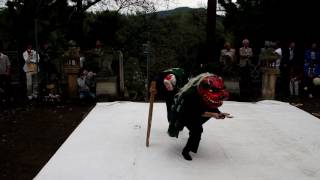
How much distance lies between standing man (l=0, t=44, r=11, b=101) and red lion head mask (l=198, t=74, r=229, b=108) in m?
8.03

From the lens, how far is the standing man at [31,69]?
43.6ft

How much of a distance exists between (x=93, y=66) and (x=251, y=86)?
4.51m

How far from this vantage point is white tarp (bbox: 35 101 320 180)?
6.70 meters

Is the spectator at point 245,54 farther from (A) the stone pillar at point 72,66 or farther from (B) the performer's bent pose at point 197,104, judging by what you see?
(B) the performer's bent pose at point 197,104

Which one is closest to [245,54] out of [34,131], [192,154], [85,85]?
[85,85]

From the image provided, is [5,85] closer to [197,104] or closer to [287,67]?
[287,67]

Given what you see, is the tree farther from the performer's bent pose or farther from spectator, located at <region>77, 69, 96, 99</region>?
the performer's bent pose

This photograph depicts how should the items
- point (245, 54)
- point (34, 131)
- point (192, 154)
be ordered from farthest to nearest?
point (245, 54) < point (34, 131) < point (192, 154)

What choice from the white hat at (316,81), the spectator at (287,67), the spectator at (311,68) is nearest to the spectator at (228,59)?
the spectator at (287,67)

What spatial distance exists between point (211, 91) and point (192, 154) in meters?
1.10

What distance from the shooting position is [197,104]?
706 cm

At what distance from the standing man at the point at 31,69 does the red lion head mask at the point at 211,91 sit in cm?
739

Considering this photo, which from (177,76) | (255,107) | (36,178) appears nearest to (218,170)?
(177,76)

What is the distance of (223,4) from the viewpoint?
20000 mm
